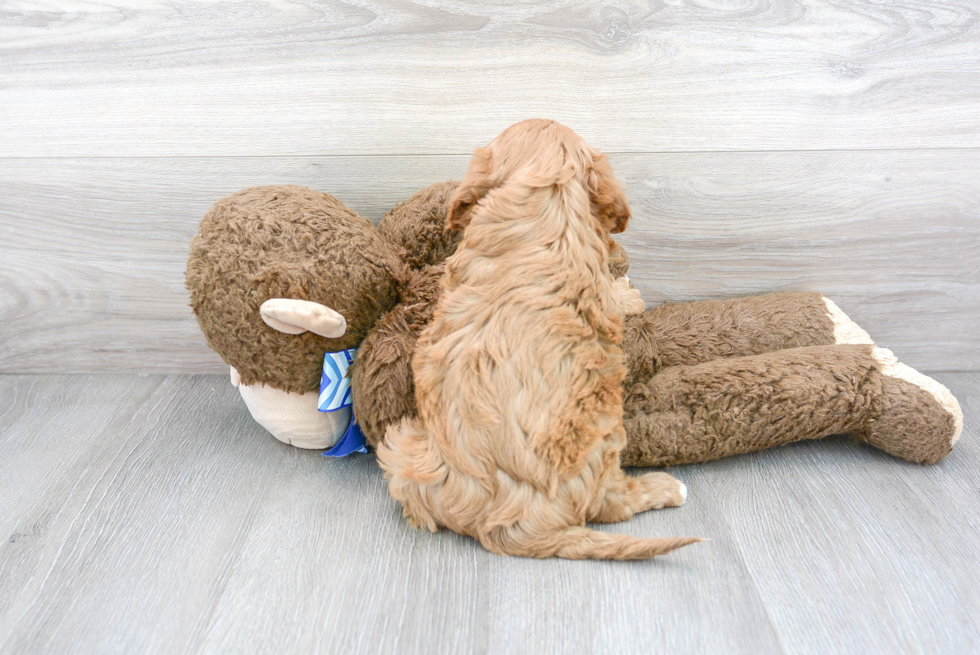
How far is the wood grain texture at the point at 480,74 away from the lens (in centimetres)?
123

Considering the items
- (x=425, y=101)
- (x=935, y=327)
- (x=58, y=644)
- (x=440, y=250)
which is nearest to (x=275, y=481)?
(x=58, y=644)

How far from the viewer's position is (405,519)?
104 cm

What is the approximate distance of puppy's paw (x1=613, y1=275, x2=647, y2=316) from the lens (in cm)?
116

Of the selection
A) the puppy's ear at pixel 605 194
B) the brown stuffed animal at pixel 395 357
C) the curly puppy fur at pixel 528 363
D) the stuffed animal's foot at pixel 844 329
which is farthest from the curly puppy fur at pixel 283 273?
the stuffed animal's foot at pixel 844 329

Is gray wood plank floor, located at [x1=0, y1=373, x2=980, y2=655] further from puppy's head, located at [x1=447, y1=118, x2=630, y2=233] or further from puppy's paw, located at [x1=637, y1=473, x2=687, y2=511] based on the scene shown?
puppy's head, located at [x1=447, y1=118, x2=630, y2=233]

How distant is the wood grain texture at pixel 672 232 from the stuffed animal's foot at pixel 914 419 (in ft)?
1.07

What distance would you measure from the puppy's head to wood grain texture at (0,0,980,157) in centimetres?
35

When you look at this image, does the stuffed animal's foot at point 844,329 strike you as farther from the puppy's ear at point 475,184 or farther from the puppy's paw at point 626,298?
the puppy's ear at point 475,184

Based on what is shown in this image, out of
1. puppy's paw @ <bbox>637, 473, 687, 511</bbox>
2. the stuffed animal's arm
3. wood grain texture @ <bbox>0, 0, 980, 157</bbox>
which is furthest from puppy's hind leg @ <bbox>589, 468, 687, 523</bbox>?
wood grain texture @ <bbox>0, 0, 980, 157</bbox>

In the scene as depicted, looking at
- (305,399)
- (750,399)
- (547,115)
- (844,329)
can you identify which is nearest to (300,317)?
(305,399)

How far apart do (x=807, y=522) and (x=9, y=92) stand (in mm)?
1665

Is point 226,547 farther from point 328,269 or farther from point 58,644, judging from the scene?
point 328,269

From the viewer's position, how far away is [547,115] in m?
1.27

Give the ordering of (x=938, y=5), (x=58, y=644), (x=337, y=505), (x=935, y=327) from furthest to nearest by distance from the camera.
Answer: (x=935, y=327) → (x=938, y=5) → (x=337, y=505) → (x=58, y=644)
